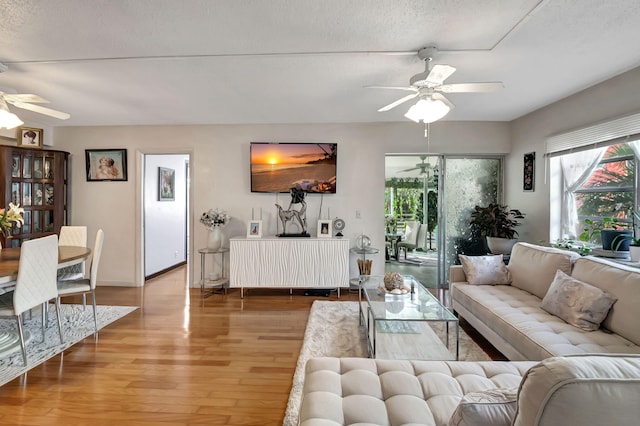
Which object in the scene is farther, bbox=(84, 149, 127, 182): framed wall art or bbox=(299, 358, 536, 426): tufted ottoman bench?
bbox=(84, 149, 127, 182): framed wall art

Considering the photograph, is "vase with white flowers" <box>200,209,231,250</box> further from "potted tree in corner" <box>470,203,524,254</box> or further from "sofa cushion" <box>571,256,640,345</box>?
"sofa cushion" <box>571,256,640,345</box>

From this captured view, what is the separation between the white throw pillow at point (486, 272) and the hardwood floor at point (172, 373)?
1861mm

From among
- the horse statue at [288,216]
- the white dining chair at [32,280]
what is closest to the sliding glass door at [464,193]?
the horse statue at [288,216]

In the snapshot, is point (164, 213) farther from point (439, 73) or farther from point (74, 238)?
point (439, 73)

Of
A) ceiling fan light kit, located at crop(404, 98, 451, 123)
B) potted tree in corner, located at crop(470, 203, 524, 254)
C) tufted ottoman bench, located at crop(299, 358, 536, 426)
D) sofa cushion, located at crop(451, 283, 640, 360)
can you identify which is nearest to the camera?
tufted ottoman bench, located at crop(299, 358, 536, 426)

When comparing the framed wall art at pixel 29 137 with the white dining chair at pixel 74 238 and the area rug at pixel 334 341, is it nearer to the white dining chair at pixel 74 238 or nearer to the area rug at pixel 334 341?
the white dining chair at pixel 74 238

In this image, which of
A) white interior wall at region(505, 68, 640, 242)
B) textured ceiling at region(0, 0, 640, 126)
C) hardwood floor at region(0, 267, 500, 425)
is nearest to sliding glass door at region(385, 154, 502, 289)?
white interior wall at region(505, 68, 640, 242)

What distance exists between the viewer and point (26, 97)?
275 centimetres

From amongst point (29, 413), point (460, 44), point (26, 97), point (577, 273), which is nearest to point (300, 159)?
point (460, 44)

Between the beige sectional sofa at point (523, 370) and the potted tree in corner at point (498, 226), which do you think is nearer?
the beige sectional sofa at point (523, 370)

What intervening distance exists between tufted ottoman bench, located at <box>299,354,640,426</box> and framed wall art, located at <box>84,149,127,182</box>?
4671 mm

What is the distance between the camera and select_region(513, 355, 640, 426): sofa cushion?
72cm

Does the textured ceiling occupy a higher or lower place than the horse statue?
higher

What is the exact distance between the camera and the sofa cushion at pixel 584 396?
715mm
